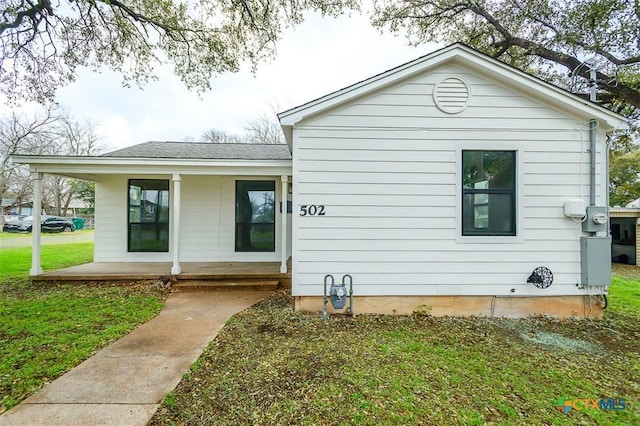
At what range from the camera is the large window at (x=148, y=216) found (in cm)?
785

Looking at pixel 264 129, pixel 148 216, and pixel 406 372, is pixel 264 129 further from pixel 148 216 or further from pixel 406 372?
pixel 406 372

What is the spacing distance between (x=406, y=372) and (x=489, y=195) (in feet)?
10.3

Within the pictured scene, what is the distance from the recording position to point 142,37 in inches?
357

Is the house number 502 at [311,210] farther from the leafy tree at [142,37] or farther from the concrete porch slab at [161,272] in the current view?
the leafy tree at [142,37]

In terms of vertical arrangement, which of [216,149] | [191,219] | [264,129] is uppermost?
[264,129]

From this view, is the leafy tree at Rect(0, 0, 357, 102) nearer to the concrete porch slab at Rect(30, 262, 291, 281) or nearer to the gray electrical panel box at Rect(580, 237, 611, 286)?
the concrete porch slab at Rect(30, 262, 291, 281)

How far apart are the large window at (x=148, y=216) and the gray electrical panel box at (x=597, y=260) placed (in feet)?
29.2

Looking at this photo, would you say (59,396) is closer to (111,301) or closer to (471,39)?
(111,301)

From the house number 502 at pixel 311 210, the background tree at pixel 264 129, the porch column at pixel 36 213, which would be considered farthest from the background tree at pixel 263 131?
the house number 502 at pixel 311 210

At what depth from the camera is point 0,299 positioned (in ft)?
17.6

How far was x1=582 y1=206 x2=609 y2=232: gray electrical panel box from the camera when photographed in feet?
14.6

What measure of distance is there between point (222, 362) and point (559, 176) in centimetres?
549

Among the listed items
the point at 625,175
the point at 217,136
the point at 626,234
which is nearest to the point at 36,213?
the point at 626,234

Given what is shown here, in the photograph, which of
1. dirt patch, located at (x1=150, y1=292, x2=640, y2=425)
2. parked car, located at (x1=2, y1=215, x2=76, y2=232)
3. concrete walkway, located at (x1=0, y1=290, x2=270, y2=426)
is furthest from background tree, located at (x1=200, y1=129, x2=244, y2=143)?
dirt patch, located at (x1=150, y1=292, x2=640, y2=425)
